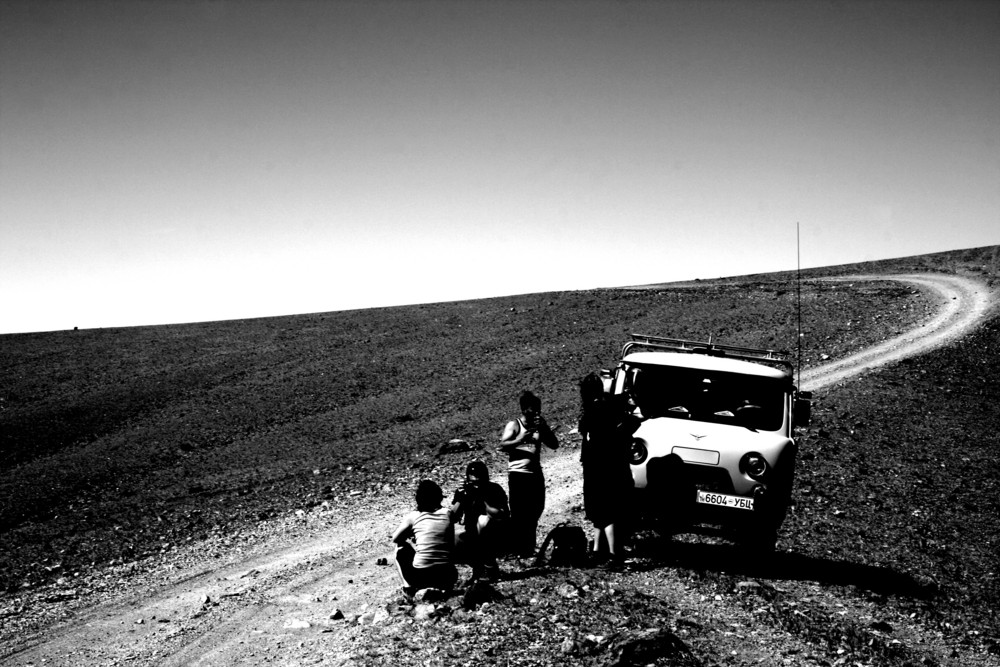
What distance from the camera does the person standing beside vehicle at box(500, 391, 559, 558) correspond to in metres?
8.63

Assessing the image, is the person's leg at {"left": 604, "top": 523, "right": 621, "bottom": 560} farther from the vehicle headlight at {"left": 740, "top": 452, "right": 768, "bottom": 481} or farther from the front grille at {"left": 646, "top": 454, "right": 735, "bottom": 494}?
the vehicle headlight at {"left": 740, "top": 452, "right": 768, "bottom": 481}

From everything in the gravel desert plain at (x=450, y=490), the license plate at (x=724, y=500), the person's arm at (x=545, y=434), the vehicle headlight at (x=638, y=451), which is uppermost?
the person's arm at (x=545, y=434)

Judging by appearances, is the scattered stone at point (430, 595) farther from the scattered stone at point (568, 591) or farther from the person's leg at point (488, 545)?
the scattered stone at point (568, 591)

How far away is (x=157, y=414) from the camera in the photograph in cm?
3102

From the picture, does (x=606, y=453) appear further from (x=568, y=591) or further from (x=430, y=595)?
(x=430, y=595)

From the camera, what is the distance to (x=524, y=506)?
8.86 meters

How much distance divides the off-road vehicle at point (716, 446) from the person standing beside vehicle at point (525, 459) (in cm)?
104

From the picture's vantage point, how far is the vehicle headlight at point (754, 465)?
861cm

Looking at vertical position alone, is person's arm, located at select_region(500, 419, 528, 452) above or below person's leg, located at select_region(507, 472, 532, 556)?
above

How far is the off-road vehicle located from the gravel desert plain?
69cm

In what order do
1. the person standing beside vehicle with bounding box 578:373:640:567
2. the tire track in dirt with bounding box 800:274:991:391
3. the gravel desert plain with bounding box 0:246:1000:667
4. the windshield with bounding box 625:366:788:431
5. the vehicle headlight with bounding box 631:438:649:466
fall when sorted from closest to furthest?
the gravel desert plain with bounding box 0:246:1000:667 < the person standing beside vehicle with bounding box 578:373:640:567 < the vehicle headlight with bounding box 631:438:649:466 < the windshield with bounding box 625:366:788:431 < the tire track in dirt with bounding box 800:274:991:391

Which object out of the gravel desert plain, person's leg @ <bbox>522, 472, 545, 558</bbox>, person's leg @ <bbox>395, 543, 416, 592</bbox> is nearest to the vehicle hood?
person's leg @ <bbox>522, 472, 545, 558</bbox>

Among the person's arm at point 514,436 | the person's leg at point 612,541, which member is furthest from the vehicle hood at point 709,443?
the person's arm at point 514,436

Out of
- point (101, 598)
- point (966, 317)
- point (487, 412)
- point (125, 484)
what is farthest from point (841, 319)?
point (101, 598)
